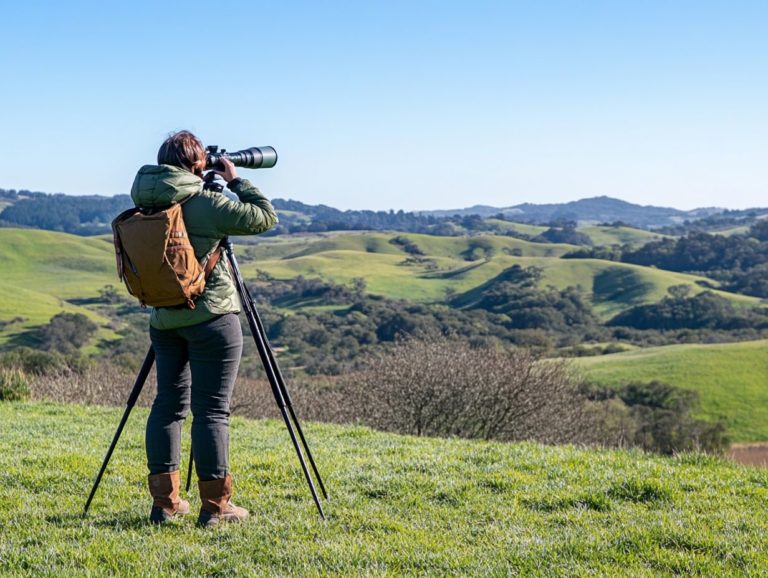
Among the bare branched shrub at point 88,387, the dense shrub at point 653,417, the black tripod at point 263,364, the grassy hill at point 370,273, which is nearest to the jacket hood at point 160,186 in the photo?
the black tripod at point 263,364

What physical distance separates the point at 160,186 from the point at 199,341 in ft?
3.37

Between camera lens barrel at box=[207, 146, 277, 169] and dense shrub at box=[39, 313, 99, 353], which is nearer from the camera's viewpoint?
camera lens barrel at box=[207, 146, 277, 169]

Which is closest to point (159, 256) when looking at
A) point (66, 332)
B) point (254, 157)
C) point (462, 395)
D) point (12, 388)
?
point (254, 157)

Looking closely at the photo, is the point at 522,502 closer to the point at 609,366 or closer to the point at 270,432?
the point at 270,432

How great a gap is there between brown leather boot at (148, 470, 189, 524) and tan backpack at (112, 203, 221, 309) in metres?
1.26

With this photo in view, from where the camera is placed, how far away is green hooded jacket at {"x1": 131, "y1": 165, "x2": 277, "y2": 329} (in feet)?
16.3

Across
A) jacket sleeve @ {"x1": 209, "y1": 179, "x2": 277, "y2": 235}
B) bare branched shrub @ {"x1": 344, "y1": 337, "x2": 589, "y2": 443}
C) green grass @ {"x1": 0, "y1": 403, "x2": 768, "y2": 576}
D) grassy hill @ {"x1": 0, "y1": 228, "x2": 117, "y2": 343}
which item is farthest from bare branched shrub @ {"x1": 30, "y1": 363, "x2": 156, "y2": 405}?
grassy hill @ {"x1": 0, "y1": 228, "x2": 117, "y2": 343}

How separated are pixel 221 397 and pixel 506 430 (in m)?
20.8

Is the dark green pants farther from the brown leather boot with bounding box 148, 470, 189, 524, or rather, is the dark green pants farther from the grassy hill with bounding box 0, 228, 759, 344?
the grassy hill with bounding box 0, 228, 759, 344

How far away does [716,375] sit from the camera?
6334 centimetres

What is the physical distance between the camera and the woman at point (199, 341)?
16.5 ft

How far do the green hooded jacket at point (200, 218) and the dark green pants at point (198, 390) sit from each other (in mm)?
96

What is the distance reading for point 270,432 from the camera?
1161 cm

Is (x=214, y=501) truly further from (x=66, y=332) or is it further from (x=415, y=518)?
(x=66, y=332)
